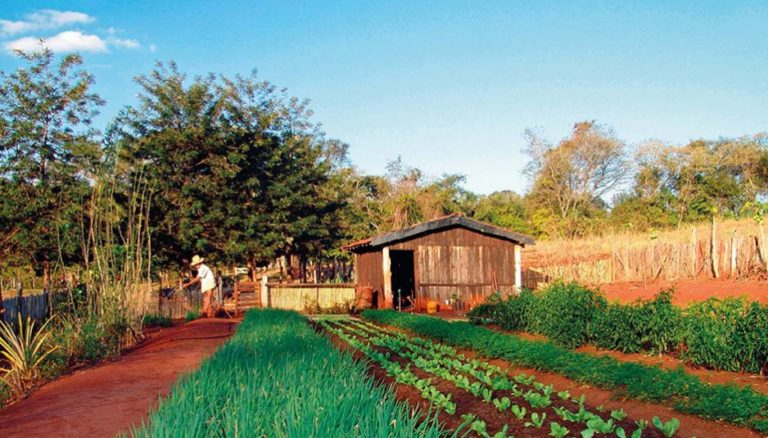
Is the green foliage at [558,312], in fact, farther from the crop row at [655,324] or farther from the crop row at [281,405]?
the crop row at [281,405]

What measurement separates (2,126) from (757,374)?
20586mm

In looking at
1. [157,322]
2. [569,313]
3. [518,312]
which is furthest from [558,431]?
[157,322]

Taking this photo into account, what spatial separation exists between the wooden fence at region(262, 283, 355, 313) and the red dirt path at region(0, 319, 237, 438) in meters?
10.7

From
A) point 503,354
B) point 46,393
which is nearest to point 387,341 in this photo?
point 503,354

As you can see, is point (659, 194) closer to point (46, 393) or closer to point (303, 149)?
point (303, 149)

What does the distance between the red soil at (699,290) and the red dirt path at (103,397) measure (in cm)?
841

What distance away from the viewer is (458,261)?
823 inches

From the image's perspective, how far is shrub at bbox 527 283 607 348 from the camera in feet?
33.3

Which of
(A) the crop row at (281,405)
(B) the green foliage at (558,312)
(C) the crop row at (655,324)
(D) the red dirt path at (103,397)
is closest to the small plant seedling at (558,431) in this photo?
(A) the crop row at (281,405)

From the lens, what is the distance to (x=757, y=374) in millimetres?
7023

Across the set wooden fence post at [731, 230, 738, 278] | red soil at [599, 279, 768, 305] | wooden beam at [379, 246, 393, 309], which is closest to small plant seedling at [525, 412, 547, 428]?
red soil at [599, 279, 768, 305]

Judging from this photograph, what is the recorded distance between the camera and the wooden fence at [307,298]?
20328 mm

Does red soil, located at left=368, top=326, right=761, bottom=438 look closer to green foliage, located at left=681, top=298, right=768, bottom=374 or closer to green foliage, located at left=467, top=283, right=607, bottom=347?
green foliage, located at left=681, top=298, right=768, bottom=374

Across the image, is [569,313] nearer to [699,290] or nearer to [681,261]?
[699,290]
